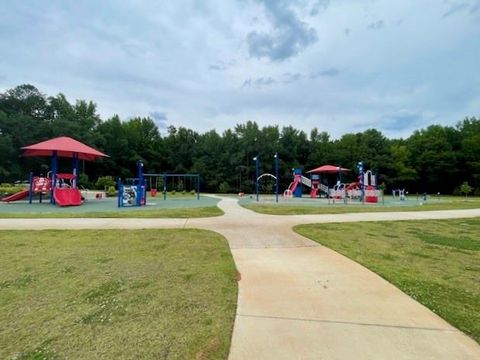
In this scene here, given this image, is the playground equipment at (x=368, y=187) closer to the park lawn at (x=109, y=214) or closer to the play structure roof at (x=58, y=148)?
the park lawn at (x=109, y=214)

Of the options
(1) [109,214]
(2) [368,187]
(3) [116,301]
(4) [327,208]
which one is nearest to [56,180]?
(1) [109,214]

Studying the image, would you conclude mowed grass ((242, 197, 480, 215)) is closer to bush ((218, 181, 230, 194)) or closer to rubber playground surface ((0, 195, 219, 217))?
rubber playground surface ((0, 195, 219, 217))

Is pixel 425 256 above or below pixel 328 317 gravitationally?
above

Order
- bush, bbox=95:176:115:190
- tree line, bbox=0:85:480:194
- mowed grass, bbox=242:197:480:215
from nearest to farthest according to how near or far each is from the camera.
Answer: mowed grass, bbox=242:197:480:215 → bush, bbox=95:176:115:190 → tree line, bbox=0:85:480:194

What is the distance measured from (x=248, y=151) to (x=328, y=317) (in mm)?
43421

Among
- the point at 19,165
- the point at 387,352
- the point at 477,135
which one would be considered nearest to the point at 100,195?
the point at 19,165

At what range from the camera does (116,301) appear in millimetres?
3635

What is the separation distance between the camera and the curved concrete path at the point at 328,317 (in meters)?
2.64

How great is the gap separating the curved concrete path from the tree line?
1522 inches

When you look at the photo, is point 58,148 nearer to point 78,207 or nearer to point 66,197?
point 66,197

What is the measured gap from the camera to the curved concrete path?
Answer: 264 cm

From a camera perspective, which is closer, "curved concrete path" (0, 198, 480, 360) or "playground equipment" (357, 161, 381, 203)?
"curved concrete path" (0, 198, 480, 360)

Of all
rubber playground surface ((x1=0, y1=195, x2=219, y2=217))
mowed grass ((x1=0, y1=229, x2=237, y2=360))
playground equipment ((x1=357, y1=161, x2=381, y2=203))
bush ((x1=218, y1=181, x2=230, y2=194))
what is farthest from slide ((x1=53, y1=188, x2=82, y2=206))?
bush ((x1=218, y1=181, x2=230, y2=194))

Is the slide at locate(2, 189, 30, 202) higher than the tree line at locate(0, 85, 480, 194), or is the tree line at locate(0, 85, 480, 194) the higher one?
the tree line at locate(0, 85, 480, 194)
